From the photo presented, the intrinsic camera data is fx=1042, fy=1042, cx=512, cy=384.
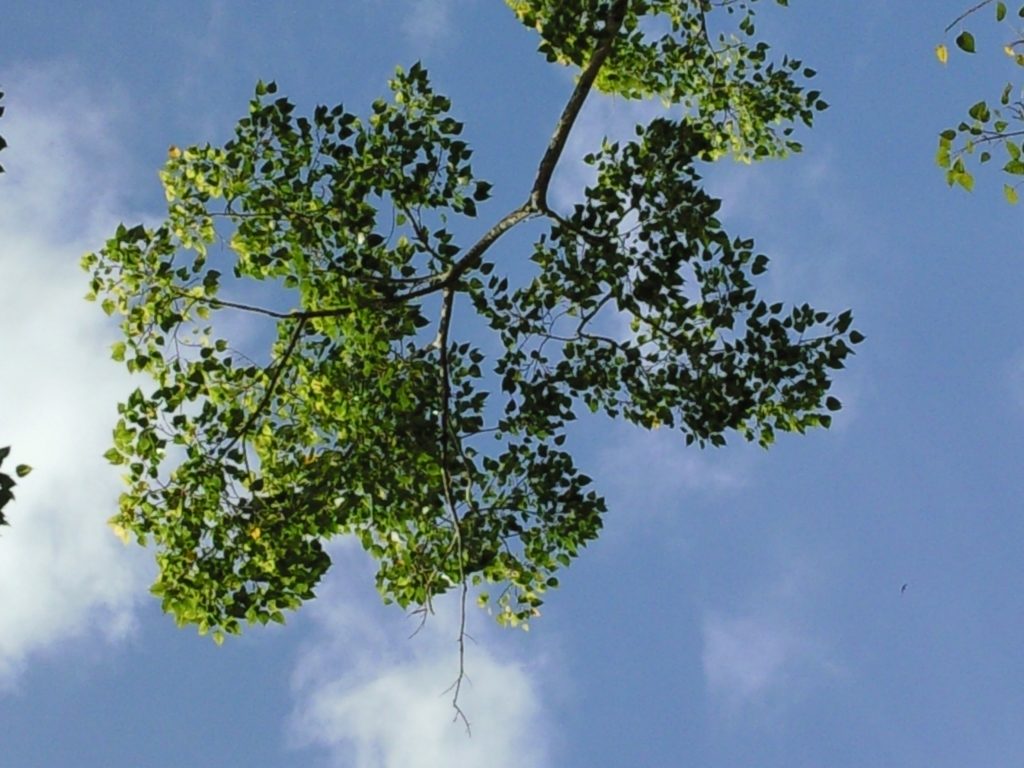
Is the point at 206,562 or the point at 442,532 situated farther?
the point at 442,532

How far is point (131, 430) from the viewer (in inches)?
464

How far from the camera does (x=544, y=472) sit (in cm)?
1247

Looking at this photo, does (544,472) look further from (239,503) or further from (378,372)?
(239,503)

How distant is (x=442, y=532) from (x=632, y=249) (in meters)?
4.04

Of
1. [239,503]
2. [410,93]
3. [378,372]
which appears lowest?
[239,503]

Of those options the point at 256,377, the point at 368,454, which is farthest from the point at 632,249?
the point at 256,377

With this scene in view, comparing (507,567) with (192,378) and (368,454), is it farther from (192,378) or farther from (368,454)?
(192,378)

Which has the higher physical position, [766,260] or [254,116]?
[254,116]

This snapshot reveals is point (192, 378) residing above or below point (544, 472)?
above

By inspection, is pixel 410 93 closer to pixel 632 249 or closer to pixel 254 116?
pixel 254 116

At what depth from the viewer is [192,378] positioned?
12.2m

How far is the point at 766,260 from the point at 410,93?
461 centimetres

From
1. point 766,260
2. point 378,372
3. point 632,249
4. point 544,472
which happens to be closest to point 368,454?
point 378,372

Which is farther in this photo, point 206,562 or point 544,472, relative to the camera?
point 544,472
